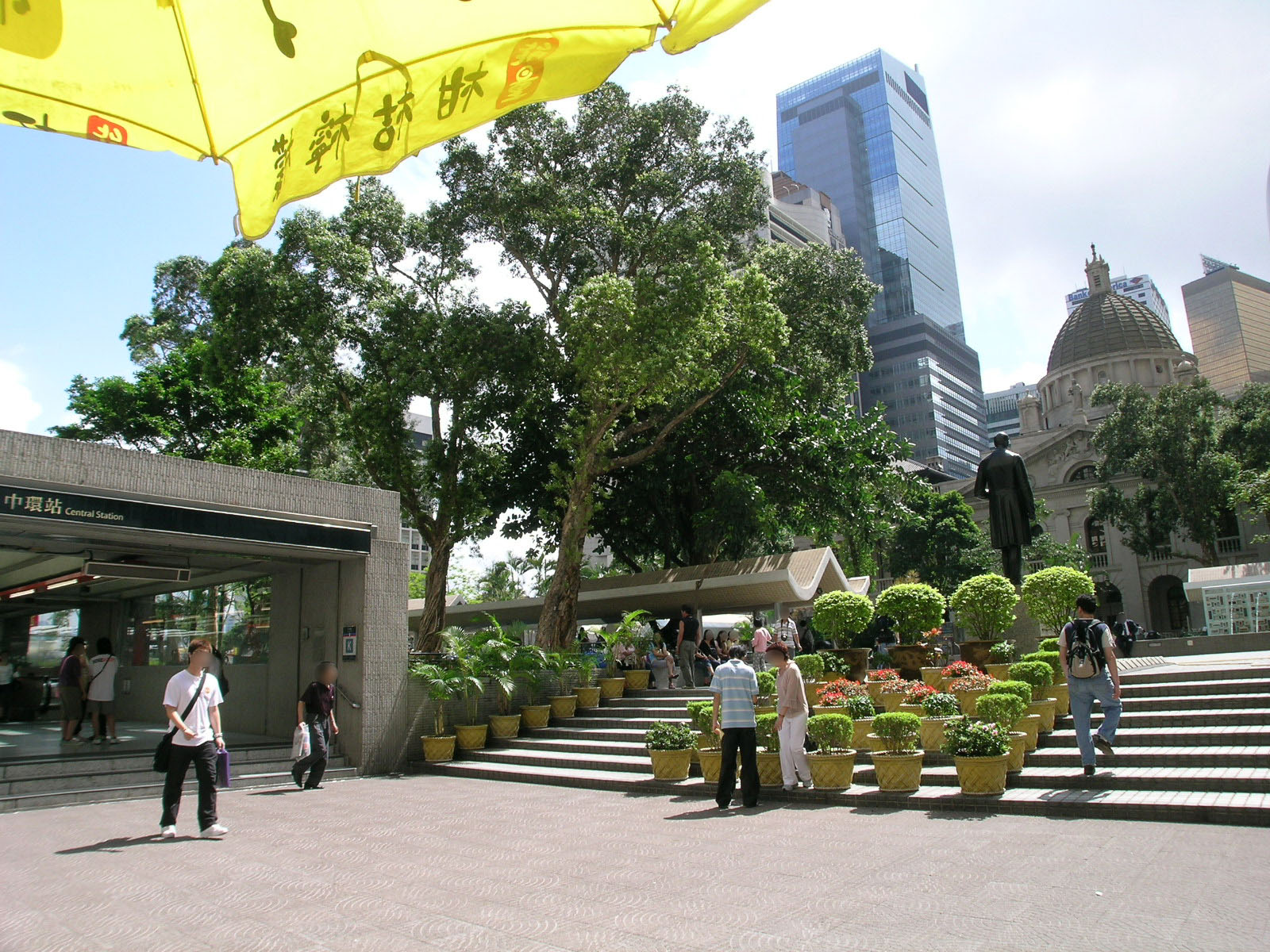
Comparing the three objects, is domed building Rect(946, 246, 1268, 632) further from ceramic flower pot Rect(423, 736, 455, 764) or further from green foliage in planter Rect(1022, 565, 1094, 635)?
ceramic flower pot Rect(423, 736, 455, 764)

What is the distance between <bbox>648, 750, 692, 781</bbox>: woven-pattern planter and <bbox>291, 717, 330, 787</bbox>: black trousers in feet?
14.3

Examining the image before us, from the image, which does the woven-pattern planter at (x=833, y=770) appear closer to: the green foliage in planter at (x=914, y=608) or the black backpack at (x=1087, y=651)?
the black backpack at (x=1087, y=651)

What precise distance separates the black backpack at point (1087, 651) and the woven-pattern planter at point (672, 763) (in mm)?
4425

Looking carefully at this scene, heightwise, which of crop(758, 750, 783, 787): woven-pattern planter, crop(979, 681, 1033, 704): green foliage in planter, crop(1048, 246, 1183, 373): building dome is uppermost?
crop(1048, 246, 1183, 373): building dome

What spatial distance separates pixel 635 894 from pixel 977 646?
880cm

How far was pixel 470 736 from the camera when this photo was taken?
14.2 meters

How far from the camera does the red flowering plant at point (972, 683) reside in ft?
35.4

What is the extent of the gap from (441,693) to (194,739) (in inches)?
263

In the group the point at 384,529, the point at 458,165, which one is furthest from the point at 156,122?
the point at 458,165

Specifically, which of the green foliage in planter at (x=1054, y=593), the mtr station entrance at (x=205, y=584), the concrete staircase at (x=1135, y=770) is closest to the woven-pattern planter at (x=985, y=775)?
the concrete staircase at (x=1135, y=770)

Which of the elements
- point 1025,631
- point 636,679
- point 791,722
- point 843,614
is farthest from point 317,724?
point 1025,631

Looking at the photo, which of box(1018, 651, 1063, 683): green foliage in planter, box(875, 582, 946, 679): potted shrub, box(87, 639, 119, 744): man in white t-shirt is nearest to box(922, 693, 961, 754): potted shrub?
box(1018, 651, 1063, 683): green foliage in planter

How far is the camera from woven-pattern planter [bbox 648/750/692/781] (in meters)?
10.5

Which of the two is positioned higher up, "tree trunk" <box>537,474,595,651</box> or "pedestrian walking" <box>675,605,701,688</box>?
"tree trunk" <box>537,474,595,651</box>
